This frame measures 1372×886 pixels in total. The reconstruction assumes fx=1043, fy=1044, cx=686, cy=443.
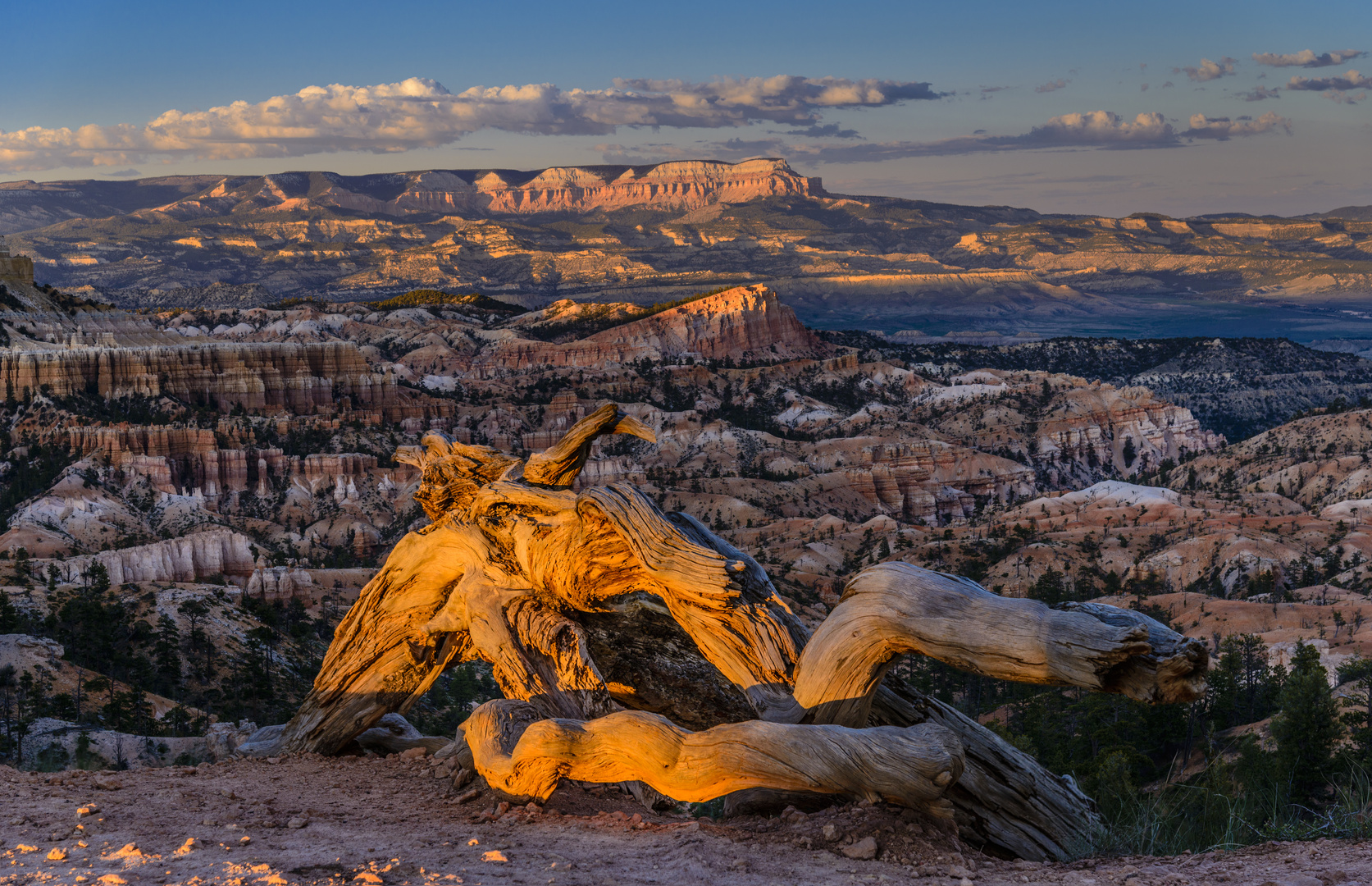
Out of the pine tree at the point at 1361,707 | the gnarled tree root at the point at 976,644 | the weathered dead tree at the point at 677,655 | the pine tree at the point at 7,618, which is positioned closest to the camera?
the gnarled tree root at the point at 976,644

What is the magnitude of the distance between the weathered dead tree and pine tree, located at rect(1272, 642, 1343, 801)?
1808 cm

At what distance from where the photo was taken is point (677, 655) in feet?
31.0

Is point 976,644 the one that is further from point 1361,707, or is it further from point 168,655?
point 1361,707

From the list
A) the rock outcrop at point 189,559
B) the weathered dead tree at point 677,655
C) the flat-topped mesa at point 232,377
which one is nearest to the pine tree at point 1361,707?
Result: the weathered dead tree at point 677,655

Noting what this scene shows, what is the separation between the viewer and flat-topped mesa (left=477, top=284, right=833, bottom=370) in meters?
158

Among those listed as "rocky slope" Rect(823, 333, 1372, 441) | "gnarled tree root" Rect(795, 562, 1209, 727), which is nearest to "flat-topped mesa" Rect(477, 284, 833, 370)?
"rocky slope" Rect(823, 333, 1372, 441)

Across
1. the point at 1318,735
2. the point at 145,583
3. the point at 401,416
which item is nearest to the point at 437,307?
the point at 401,416

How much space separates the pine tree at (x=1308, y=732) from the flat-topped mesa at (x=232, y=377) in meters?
97.1

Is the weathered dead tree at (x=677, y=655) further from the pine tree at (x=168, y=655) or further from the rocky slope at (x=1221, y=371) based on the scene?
the rocky slope at (x=1221, y=371)

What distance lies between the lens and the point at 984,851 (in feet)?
22.5

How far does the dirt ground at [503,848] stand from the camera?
17.9 ft

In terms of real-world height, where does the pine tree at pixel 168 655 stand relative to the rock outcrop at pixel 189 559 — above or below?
above

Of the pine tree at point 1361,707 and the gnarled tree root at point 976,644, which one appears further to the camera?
the pine tree at point 1361,707

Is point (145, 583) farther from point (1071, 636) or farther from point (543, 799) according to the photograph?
point (1071, 636)
